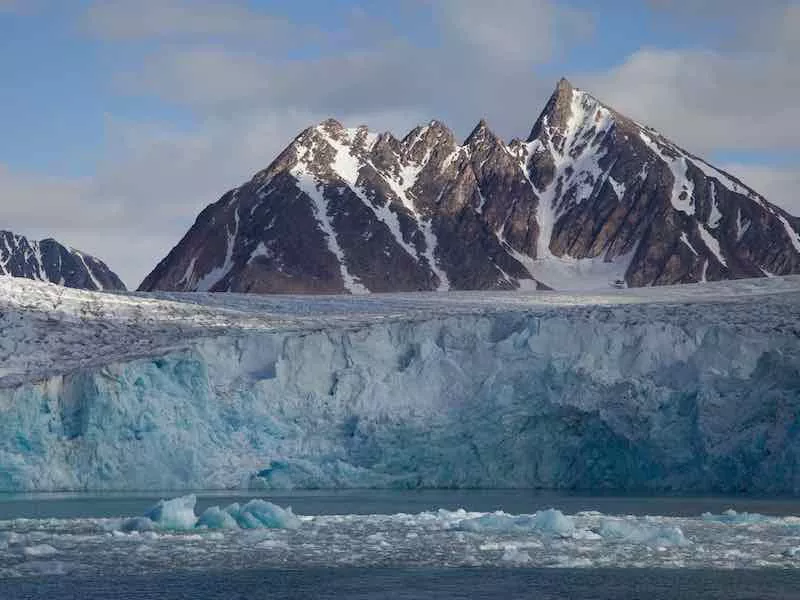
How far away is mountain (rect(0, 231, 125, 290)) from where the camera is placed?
15875 cm

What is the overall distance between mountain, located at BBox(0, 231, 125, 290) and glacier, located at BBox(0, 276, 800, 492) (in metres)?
127

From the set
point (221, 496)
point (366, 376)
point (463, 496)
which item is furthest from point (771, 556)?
point (366, 376)

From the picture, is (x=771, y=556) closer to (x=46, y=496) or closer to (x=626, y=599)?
(x=626, y=599)

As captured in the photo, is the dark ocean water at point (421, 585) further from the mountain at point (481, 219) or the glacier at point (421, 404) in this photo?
the mountain at point (481, 219)

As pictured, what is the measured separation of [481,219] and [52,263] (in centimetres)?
6141

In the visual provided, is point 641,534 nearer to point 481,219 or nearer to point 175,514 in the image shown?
point 175,514

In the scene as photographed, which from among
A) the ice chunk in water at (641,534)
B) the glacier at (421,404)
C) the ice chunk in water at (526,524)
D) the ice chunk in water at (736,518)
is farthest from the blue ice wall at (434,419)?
the ice chunk in water at (641,534)

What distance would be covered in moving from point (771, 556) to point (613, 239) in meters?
110

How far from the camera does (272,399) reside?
33.4m

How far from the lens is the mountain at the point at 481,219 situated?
120750 millimetres

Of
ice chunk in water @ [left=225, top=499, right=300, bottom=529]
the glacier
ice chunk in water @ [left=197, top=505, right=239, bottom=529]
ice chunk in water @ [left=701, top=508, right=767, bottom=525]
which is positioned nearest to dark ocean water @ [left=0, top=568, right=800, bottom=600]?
ice chunk in water @ [left=225, top=499, right=300, bottom=529]

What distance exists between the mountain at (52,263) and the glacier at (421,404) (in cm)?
12653

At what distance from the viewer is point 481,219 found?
129 m

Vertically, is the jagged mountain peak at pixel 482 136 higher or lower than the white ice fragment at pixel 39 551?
higher
